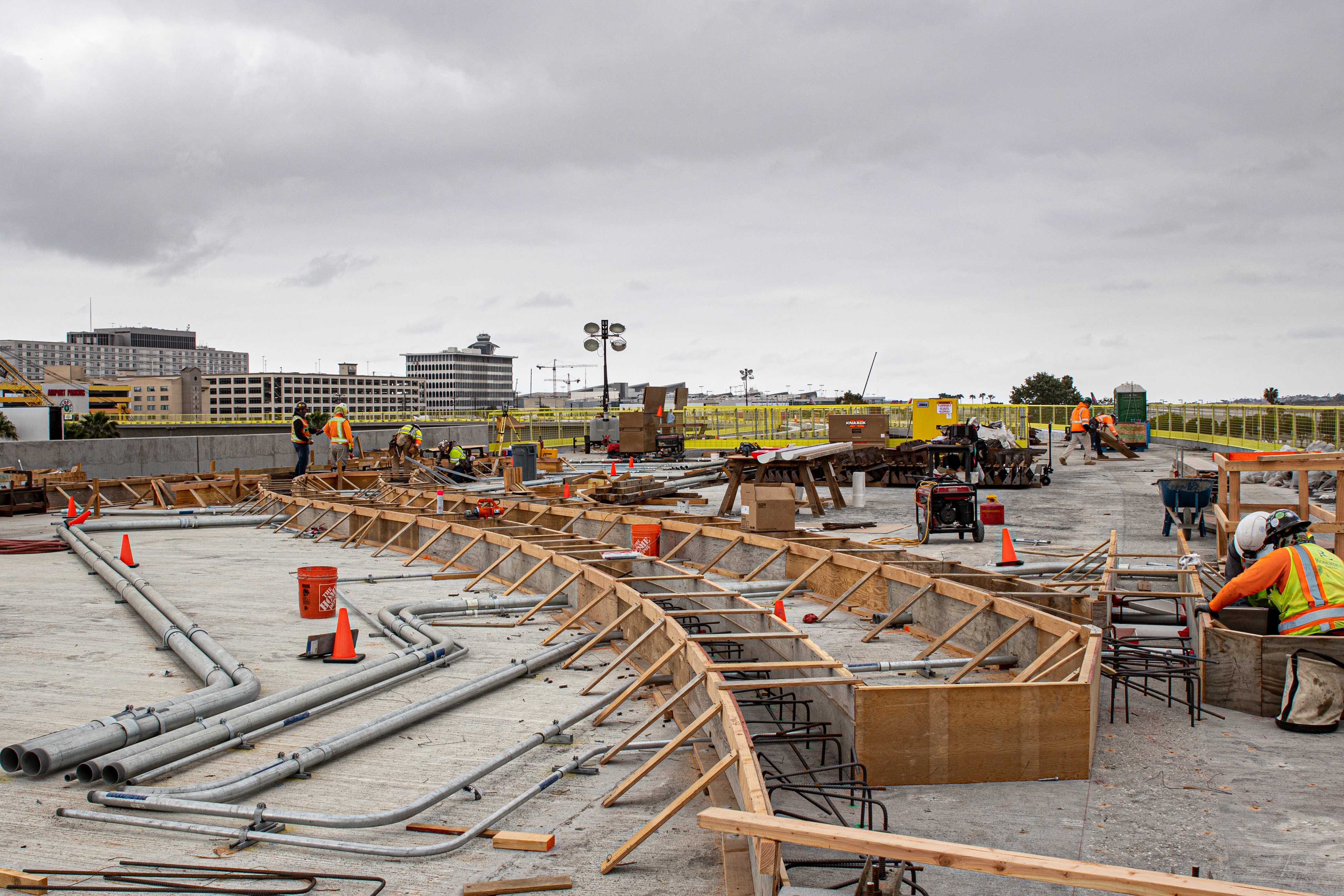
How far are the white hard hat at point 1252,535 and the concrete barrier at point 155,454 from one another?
837 inches

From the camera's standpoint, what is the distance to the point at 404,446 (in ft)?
83.9

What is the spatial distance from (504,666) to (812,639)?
305 cm

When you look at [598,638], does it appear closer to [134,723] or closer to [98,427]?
[134,723]

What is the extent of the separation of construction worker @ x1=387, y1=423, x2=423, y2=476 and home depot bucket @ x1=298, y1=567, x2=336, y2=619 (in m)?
14.6

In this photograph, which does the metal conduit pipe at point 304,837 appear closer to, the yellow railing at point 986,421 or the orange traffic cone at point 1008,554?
the orange traffic cone at point 1008,554

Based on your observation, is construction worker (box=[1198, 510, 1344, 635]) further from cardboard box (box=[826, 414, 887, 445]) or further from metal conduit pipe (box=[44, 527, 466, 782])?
cardboard box (box=[826, 414, 887, 445])

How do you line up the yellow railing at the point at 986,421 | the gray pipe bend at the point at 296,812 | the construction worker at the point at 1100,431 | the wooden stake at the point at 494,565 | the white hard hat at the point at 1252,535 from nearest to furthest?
the gray pipe bend at the point at 296,812 < the white hard hat at the point at 1252,535 < the wooden stake at the point at 494,565 < the yellow railing at the point at 986,421 < the construction worker at the point at 1100,431

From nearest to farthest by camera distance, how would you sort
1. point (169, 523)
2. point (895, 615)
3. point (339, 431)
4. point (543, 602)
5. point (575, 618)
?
point (575, 618) → point (895, 615) → point (543, 602) → point (169, 523) → point (339, 431)

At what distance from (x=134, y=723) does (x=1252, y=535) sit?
790 centimetres

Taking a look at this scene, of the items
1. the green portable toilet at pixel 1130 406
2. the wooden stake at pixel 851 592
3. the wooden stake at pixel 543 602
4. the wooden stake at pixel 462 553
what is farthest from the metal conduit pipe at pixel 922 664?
the green portable toilet at pixel 1130 406

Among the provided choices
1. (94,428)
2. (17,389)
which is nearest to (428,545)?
(17,389)

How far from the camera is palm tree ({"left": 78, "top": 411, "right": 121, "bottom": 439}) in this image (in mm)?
62750

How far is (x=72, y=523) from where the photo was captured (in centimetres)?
1800

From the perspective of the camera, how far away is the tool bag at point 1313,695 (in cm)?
673
